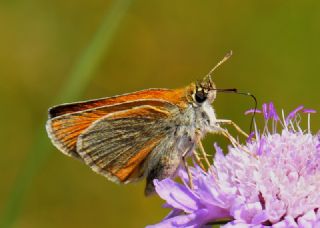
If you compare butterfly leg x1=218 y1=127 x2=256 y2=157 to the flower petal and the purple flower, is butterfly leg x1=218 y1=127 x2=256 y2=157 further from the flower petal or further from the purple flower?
the flower petal

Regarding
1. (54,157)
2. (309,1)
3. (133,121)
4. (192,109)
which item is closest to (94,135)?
(133,121)

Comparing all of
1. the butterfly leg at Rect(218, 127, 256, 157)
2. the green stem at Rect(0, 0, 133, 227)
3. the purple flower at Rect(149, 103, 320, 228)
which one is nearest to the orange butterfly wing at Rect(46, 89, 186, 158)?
the butterfly leg at Rect(218, 127, 256, 157)

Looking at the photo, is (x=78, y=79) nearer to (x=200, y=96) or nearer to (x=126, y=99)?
(x=126, y=99)

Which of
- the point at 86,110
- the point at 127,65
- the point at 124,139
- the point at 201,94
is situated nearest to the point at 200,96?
the point at 201,94

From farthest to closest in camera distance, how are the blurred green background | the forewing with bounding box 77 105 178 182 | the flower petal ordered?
the blurred green background → the forewing with bounding box 77 105 178 182 → the flower petal

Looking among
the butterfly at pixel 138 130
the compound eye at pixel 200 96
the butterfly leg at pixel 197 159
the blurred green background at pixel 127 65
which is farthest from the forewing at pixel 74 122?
the blurred green background at pixel 127 65

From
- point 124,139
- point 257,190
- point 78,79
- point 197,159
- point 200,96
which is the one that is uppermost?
point 78,79

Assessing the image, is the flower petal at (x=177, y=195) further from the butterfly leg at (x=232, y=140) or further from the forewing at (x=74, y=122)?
the forewing at (x=74, y=122)
